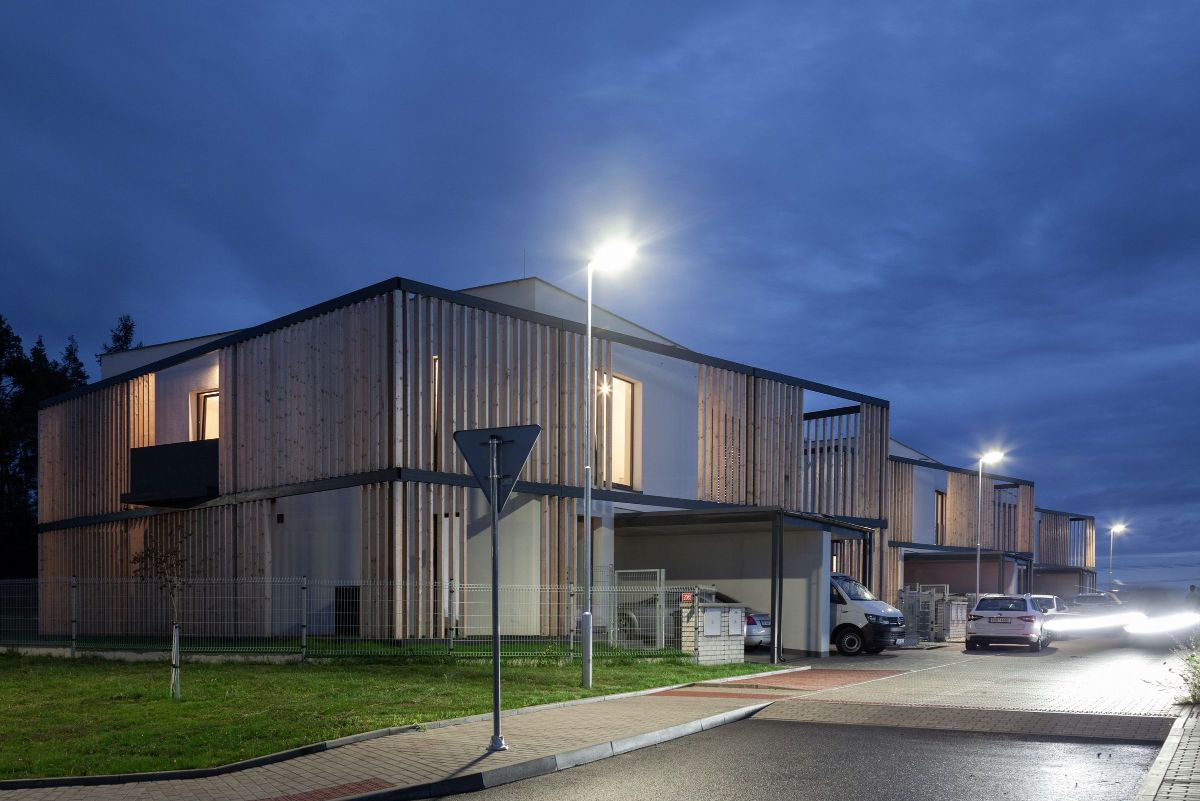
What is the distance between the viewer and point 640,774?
10.1 metres

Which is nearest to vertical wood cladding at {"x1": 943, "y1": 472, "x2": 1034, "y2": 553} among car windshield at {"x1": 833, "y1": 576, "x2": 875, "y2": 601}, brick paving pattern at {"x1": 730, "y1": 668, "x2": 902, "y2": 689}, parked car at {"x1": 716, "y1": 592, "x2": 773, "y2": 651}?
car windshield at {"x1": 833, "y1": 576, "x2": 875, "y2": 601}

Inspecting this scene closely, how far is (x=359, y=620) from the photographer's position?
2238 cm

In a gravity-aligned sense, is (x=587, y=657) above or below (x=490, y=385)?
below

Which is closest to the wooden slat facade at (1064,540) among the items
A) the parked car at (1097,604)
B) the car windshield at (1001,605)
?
the parked car at (1097,604)

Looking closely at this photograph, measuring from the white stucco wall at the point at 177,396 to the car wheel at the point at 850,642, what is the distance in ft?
62.7

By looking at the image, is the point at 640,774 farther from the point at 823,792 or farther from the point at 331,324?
the point at 331,324

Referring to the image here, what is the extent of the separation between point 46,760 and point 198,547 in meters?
18.9

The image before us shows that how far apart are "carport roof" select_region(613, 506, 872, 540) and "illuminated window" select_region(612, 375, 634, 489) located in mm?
2040

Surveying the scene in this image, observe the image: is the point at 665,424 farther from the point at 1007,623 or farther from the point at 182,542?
the point at 182,542

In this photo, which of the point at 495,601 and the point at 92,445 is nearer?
the point at 495,601

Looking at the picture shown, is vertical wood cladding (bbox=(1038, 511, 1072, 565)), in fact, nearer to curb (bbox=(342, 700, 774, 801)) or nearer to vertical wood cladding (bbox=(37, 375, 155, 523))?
vertical wood cladding (bbox=(37, 375, 155, 523))

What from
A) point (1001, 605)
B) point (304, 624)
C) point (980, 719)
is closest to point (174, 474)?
point (304, 624)

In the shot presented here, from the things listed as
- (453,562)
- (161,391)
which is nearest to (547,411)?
(453,562)

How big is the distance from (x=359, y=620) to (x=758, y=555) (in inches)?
474
